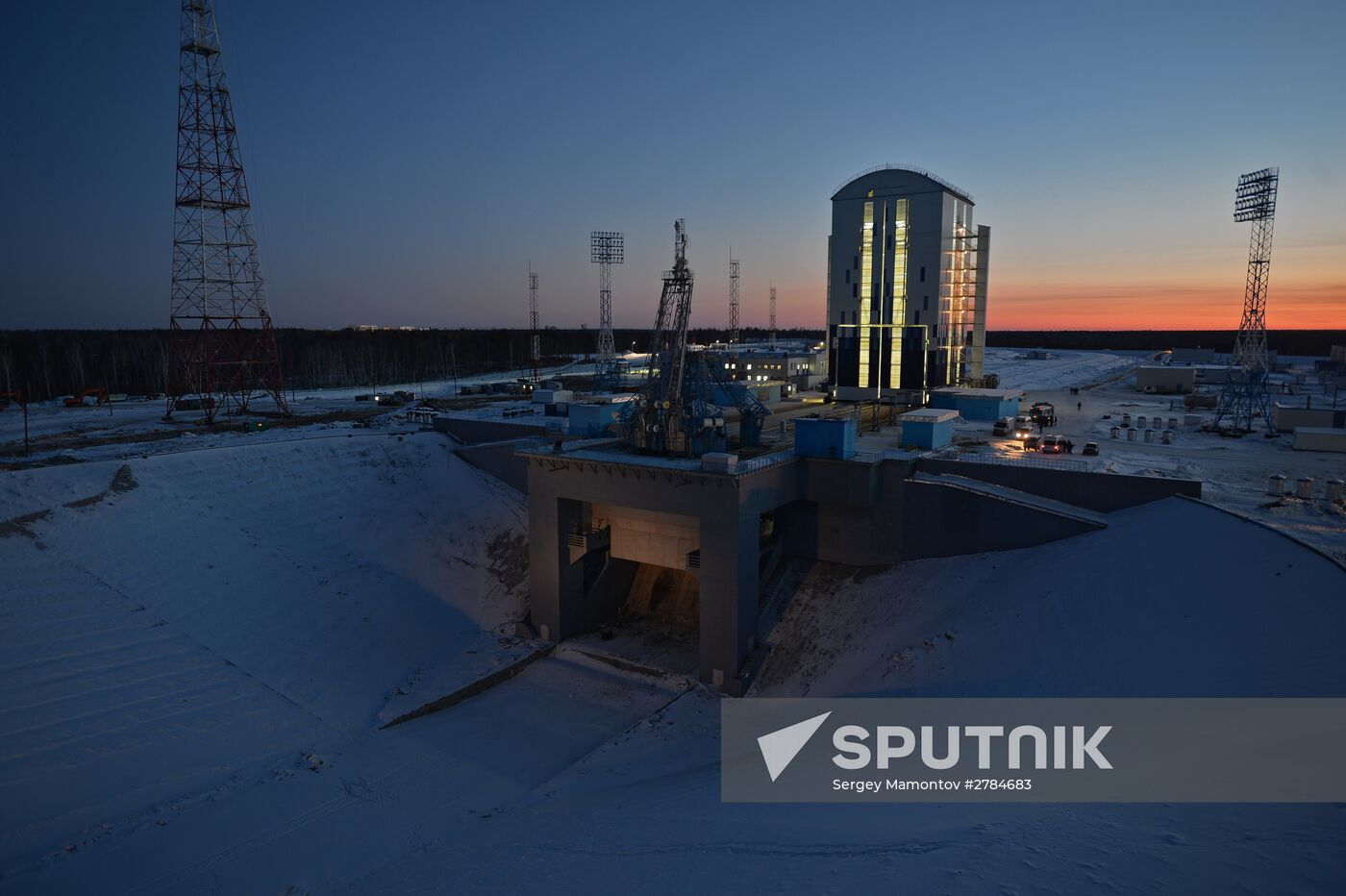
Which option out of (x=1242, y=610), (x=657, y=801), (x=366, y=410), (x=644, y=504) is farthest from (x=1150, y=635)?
(x=366, y=410)

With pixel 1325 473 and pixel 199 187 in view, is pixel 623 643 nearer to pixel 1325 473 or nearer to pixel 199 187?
pixel 1325 473

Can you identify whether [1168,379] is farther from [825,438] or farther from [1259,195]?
[825,438]

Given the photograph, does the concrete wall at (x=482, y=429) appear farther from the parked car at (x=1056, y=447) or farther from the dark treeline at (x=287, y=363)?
the dark treeline at (x=287, y=363)

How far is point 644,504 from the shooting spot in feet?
86.5

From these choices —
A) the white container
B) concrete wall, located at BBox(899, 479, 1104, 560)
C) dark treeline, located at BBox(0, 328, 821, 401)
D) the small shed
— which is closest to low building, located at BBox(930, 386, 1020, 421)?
the small shed

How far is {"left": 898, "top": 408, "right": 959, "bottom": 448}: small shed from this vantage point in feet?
100

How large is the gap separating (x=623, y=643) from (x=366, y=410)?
3447 centimetres

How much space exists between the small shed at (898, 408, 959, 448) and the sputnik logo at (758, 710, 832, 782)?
14366 mm

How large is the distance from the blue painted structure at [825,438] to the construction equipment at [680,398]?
9.68 ft

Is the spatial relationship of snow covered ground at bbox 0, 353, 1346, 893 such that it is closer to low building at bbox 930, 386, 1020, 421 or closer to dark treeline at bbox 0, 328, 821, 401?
low building at bbox 930, 386, 1020, 421

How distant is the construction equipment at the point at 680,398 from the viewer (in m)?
27.9

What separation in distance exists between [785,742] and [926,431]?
54.4 feet

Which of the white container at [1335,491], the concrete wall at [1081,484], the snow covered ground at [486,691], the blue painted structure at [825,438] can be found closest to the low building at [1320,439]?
the snow covered ground at [486,691]

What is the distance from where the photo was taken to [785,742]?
723 inches
